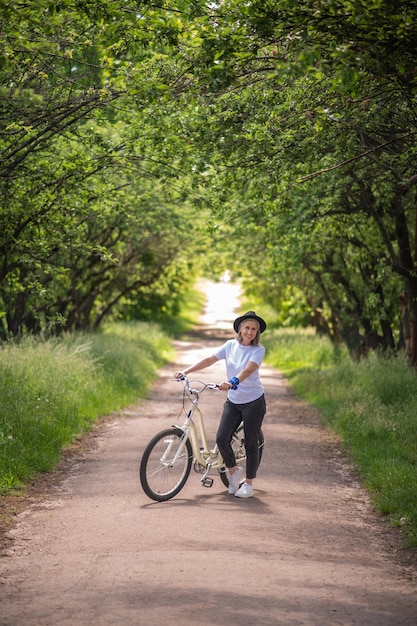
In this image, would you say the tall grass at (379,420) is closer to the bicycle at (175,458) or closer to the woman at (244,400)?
the woman at (244,400)

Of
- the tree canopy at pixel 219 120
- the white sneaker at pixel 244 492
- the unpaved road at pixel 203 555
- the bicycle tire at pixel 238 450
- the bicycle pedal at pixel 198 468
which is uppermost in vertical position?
the tree canopy at pixel 219 120

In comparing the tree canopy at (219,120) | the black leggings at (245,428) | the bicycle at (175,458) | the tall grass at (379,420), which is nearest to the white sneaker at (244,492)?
the black leggings at (245,428)

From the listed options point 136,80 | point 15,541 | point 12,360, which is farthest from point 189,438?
point 12,360

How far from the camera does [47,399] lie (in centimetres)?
1525

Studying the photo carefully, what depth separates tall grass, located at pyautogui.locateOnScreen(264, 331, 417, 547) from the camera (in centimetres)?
Answer: 1044

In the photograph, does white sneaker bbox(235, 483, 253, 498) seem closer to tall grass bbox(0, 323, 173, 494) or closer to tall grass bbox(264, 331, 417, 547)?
tall grass bbox(264, 331, 417, 547)

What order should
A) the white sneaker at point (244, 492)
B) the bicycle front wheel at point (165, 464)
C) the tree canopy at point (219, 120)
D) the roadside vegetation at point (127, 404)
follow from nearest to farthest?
the tree canopy at point (219, 120), the bicycle front wheel at point (165, 464), the white sneaker at point (244, 492), the roadside vegetation at point (127, 404)

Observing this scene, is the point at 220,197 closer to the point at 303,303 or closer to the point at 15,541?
the point at 15,541

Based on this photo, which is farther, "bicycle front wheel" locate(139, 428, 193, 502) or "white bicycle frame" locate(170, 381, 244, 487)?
"white bicycle frame" locate(170, 381, 244, 487)

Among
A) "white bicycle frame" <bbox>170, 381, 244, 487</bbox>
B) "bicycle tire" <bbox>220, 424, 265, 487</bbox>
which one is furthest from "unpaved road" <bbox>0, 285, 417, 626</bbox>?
"white bicycle frame" <bbox>170, 381, 244, 487</bbox>

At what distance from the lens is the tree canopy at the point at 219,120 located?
8.57m

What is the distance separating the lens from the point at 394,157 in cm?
1326

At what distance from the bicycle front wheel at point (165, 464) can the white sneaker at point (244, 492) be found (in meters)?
0.55

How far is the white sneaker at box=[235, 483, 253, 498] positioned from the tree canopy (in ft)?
11.3
